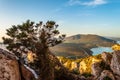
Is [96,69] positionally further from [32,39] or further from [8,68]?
[8,68]

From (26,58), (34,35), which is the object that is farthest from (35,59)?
(34,35)

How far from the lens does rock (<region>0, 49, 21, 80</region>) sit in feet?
59.0

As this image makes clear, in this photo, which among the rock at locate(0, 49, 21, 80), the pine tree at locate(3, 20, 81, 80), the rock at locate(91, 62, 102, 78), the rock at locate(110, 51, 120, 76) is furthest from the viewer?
the rock at locate(91, 62, 102, 78)

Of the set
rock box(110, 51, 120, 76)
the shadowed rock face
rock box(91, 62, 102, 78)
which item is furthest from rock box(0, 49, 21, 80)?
rock box(91, 62, 102, 78)

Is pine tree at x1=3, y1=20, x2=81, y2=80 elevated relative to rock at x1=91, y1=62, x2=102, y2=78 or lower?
elevated

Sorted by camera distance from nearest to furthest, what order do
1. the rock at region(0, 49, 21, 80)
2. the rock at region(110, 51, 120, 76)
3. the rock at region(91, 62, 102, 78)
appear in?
the rock at region(0, 49, 21, 80), the rock at region(110, 51, 120, 76), the rock at region(91, 62, 102, 78)

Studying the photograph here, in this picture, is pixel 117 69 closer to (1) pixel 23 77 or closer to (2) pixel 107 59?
(2) pixel 107 59

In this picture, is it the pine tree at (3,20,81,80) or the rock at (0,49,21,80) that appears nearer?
the rock at (0,49,21,80)

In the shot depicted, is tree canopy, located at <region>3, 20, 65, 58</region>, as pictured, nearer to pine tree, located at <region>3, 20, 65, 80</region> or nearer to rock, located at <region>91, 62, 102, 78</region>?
pine tree, located at <region>3, 20, 65, 80</region>

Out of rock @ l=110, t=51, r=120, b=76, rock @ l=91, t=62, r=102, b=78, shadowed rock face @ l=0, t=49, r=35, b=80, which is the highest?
shadowed rock face @ l=0, t=49, r=35, b=80

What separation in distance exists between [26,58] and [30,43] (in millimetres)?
2277

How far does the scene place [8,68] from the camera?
18.3 metres

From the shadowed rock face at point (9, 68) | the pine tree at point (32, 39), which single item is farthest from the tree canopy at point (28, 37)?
the shadowed rock face at point (9, 68)

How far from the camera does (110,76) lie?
2000 inches
